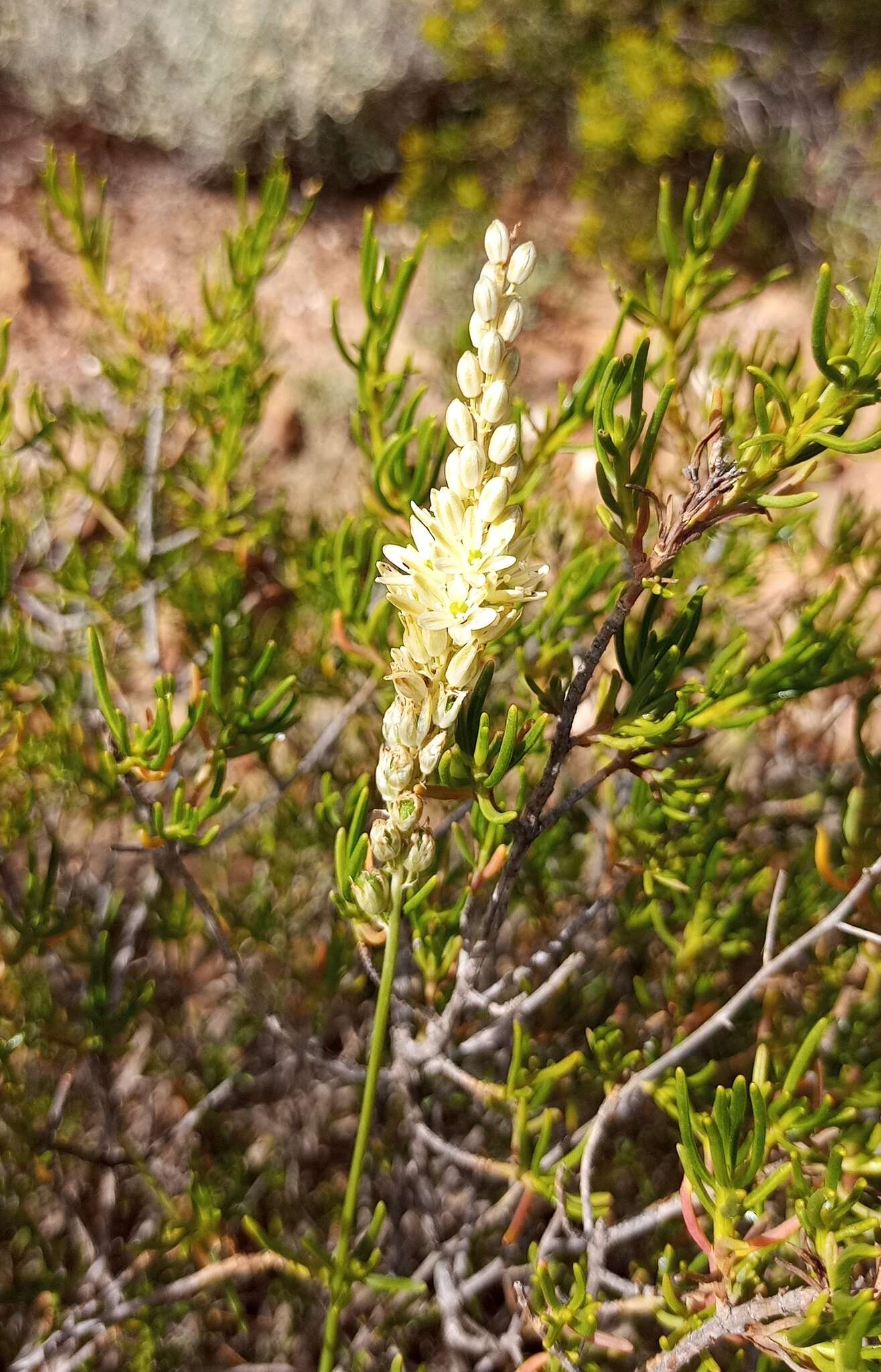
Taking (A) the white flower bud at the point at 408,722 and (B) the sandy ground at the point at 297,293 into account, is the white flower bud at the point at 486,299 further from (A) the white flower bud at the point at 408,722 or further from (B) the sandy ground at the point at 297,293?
(B) the sandy ground at the point at 297,293

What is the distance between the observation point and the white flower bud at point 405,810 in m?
0.85

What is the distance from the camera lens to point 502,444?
788 mm

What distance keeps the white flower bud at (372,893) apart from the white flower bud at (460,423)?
405mm

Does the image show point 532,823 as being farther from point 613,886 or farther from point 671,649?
point 613,886

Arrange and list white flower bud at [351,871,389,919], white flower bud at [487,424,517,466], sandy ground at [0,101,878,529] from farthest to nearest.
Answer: sandy ground at [0,101,878,529] < white flower bud at [351,871,389,919] < white flower bud at [487,424,517,466]

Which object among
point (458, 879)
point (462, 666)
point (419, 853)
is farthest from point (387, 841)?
point (458, 879)

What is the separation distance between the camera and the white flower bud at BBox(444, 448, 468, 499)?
803 millimetres

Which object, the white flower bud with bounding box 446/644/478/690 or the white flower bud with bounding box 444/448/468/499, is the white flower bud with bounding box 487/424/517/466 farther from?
the white flower bud with bounding box 446/644/478/690

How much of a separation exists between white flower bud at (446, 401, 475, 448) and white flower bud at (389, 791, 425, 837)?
310 mm

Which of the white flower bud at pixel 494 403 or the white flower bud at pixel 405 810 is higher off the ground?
the white flower bud at pixel 494 403

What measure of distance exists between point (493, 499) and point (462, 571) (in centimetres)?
7

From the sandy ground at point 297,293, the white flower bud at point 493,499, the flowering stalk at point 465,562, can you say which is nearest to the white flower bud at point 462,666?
the flowering stalk at point 465,562

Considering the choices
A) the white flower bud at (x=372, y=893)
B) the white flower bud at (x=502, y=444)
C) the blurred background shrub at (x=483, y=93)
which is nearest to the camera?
the white flower bud at (x=502, y=444)

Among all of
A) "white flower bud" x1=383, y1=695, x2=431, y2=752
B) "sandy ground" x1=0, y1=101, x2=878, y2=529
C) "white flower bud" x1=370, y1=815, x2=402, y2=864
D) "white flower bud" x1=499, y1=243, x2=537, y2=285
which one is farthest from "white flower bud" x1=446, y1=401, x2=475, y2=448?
"sandy ground" x1=0, y1=101, x2=878, y2=529
